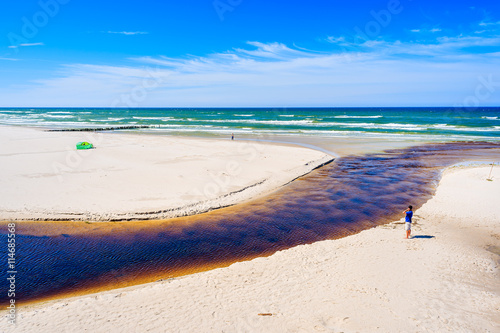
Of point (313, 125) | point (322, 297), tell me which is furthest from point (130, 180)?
point (313, 125)

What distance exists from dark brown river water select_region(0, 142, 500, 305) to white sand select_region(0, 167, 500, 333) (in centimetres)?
102

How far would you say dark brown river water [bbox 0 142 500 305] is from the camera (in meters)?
8.54

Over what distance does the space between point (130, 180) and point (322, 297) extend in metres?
13.1

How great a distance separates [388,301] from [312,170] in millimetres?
16863

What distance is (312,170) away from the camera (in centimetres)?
2339

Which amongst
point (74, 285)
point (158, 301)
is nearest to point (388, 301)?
point (158, 301)

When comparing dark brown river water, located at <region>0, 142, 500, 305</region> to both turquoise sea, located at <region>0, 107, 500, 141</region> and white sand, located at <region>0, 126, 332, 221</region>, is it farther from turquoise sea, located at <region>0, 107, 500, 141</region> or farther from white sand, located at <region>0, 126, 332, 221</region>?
turquoise sea, located at <region>0, 107, 500, 141</region>

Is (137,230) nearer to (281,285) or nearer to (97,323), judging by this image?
(97,323)

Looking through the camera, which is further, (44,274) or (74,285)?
(44,274)

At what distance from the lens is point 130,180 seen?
1686cm

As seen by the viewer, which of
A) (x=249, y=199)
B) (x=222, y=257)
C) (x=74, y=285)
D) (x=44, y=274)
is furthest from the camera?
(x=249, y=199)

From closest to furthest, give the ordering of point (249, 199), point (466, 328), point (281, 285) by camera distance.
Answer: point (466, 328), point (281, 285), point (249, 199)

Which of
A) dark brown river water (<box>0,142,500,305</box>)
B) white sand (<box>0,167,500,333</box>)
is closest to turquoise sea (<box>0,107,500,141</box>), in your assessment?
dark brown river water (<box>0,142,500,305</box>)

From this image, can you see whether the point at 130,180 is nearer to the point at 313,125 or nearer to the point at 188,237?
the point at 188,237
